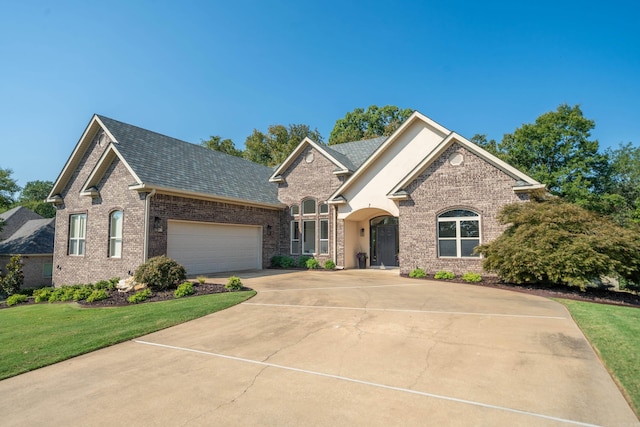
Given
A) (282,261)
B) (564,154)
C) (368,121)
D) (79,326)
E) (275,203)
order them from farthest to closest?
(368,121), (564,154), (275,203), (282,261), (79,326)

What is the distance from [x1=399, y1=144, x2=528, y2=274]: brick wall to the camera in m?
13.3

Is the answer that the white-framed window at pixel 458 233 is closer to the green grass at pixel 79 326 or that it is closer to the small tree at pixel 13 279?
the green grass at pixel 79 326

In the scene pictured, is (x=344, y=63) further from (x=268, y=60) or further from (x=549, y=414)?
(x=549, y=414)

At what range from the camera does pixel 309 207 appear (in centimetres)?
1995

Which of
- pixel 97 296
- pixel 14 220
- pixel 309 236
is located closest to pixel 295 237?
pixel 309 236

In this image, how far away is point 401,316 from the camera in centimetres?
739

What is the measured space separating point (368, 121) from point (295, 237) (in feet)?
104

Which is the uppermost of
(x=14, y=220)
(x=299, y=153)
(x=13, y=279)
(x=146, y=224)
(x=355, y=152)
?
(x=355, y=152)

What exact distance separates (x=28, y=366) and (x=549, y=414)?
691cm

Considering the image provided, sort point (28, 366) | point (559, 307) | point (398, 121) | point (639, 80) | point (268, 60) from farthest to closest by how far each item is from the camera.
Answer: point (398, 121) → point (639, 80) → point (268, 60) → point (559, 307) → point (28, 366)

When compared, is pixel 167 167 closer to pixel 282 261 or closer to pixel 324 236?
pixel 282 261

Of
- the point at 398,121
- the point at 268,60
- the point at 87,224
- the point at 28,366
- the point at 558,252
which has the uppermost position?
the point at 398,121

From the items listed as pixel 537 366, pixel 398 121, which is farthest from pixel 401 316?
pixel 398 121

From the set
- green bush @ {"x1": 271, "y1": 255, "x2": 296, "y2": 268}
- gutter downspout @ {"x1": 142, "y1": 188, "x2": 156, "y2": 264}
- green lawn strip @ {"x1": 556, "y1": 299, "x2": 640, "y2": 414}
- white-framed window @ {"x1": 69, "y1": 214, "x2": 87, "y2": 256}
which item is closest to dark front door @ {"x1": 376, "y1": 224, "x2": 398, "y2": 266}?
green bush @ {"x1": 271, "y1": 255, "x2": 296, "y2": 268}
